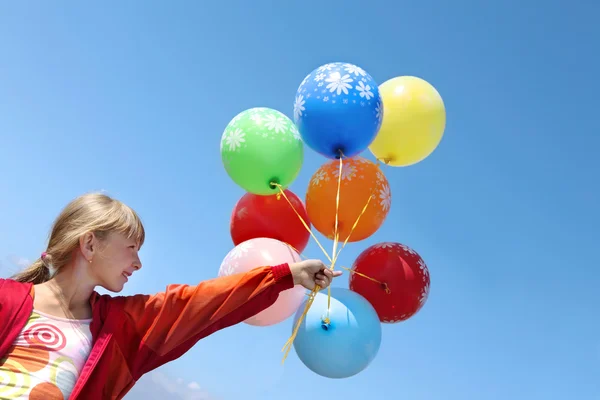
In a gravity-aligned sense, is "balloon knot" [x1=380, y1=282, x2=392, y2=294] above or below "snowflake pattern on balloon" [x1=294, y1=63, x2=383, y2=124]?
below

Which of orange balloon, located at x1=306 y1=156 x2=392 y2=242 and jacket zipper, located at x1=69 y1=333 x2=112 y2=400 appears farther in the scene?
orange balloon, located at x1=306 y1=156 x2=392 y2=242

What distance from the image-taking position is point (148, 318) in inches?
91.8

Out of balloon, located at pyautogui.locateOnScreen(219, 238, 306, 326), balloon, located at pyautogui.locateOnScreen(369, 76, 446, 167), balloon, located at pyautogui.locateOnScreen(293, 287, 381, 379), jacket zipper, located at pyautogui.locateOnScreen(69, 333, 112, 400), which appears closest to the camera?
jacket zipper, located at pyautogui.locateOnScreen(69, 333, 112, 400)

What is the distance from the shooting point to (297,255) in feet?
13.5

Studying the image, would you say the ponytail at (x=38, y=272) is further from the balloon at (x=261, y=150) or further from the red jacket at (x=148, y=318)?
the balloon at (x=261, y=150)

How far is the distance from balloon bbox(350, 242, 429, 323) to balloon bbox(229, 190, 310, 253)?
1.84 feet

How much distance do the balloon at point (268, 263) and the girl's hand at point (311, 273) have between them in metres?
1.39

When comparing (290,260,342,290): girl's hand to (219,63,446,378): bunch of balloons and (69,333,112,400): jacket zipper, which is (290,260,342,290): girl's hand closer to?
(69,333,112,400): jacket zipper

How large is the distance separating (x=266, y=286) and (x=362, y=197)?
6.03ft

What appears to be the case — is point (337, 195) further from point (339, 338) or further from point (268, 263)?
point (339, 338)

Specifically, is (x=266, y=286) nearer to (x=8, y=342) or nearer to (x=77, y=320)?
(x=77, y=320)

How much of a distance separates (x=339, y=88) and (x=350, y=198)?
0.82 meters

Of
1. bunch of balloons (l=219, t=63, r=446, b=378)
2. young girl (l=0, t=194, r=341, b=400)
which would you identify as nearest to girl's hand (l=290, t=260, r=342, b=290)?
young girl (l=0, t=194, r=341, b=400)

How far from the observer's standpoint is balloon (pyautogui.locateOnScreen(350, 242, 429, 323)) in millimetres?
4289
